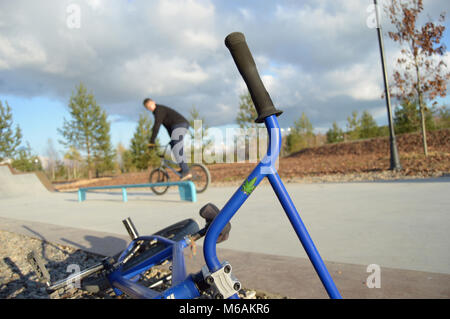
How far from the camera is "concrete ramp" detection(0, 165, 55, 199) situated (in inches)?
462

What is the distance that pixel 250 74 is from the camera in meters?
1.05

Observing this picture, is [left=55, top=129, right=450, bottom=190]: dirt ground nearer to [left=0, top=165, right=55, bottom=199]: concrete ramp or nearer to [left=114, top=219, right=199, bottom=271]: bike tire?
[left=0, top=165, right=55, bottom=199]: concrete ramp

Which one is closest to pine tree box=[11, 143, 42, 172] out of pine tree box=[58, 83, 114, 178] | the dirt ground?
pine tree box=[58, 83, 114, 178]

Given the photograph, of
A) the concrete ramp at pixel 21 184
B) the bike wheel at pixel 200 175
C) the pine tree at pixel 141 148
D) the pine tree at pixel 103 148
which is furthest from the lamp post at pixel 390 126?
the pine tree at pixel 103 148

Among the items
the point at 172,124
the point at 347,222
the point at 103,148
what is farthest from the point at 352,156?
the point at 103,148

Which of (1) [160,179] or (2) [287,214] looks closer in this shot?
(2) [287,214]

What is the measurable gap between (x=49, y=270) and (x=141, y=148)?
27472 millimetres

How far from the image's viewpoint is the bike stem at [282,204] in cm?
97

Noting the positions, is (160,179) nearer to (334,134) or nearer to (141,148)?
(141,148)

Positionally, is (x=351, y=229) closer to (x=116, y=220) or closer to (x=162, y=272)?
(x=162, y=272)

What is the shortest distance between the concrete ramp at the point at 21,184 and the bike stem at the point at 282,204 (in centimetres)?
1253

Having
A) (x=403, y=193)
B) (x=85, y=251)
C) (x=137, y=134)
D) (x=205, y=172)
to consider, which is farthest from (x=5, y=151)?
(x=403, y=193)

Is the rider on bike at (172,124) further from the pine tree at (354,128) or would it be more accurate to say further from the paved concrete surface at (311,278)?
the pine tree at (354,128)
